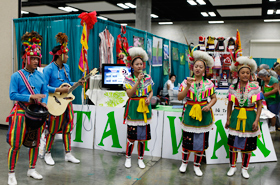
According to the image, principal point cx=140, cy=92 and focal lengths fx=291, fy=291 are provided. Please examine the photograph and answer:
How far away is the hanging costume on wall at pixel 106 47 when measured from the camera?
5.57 meters

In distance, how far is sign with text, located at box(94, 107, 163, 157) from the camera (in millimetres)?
4375

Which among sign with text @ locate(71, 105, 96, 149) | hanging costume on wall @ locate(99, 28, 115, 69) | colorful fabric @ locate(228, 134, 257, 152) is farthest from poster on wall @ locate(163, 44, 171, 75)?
colorful fabric @ locate(228, 134, 257, 152)

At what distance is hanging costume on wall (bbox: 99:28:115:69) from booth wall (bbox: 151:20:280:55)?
10298 millimetres

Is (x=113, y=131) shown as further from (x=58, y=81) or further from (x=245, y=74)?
(x=245, y=74)

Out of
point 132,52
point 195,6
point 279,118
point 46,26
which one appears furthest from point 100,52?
point 195,6

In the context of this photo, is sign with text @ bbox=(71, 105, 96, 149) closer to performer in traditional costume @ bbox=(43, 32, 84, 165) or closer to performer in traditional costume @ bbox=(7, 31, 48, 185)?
performer in traditional costume @ bbox=(43, 32, 84, 165)

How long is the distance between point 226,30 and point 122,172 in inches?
524

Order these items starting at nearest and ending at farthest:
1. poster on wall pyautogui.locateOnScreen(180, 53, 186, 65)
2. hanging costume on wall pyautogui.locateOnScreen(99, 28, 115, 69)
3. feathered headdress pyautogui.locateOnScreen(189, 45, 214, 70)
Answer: feathered headdress pyautogui.locateOnScreen(189, 45, 214, 70) < hanging costume on wall pyautogui.locateOnScreen(99, 28, 115, 69) < poster on wall pyautogui.locateOnScreen(180, 53, 186, 65)

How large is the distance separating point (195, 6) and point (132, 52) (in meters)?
9.19

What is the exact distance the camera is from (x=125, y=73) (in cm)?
519

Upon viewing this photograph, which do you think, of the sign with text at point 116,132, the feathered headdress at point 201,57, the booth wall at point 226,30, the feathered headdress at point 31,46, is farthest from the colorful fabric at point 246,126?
the booth wall at point 226,30

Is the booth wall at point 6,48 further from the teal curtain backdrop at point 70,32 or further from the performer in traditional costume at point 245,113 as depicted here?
the performer in traditional costume at point 245,113

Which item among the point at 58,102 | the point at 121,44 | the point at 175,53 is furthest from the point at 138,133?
the point at 175,53

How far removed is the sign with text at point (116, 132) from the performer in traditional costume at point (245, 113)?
45.9 inches
